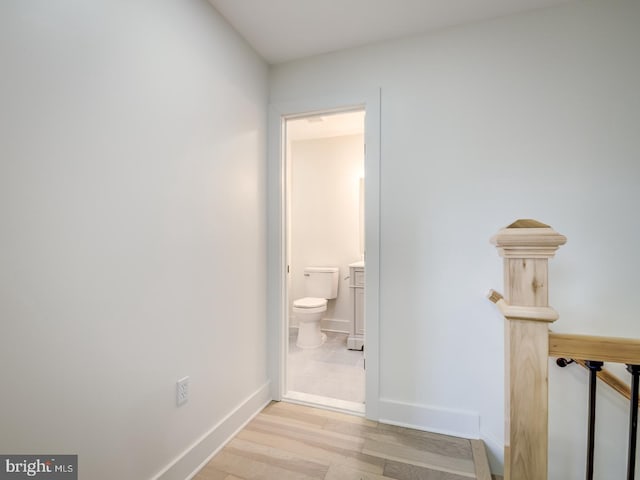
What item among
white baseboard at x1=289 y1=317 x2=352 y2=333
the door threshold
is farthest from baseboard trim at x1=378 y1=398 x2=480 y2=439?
white baseboard at x1=289 y1=317 x2=352 y2=333

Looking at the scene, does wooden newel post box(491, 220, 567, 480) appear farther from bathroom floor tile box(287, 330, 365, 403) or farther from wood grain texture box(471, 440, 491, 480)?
bathroom floor tile box(287, 330, 365, 403)

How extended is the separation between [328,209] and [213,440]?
2.77 m

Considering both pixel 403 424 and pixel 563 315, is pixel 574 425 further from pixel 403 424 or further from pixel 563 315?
pixel 403 424

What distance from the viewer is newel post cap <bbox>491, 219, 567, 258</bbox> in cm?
73

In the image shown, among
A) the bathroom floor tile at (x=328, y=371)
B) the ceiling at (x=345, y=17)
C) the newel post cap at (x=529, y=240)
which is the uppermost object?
the ceiling at (x=345, y=17)

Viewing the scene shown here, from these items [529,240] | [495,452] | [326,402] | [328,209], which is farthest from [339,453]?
[328,209]

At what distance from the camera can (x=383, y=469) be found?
1.51 meters

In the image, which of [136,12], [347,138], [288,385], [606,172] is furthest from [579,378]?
[347,138]

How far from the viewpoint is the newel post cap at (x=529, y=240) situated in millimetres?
727

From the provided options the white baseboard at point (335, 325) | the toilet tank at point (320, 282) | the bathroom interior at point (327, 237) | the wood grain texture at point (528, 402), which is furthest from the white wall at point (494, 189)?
the white baseboard at point (335, 325)

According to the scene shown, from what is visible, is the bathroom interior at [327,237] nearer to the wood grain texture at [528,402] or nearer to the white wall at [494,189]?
the white wall at [494,189]

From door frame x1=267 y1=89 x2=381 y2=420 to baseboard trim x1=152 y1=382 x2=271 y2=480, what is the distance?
0.71ft

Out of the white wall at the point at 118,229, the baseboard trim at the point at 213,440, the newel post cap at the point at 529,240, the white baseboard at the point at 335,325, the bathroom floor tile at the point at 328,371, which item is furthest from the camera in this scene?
the white baseboard at the point at 335,325

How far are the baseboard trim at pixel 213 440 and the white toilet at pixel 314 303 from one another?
1.18 meters
